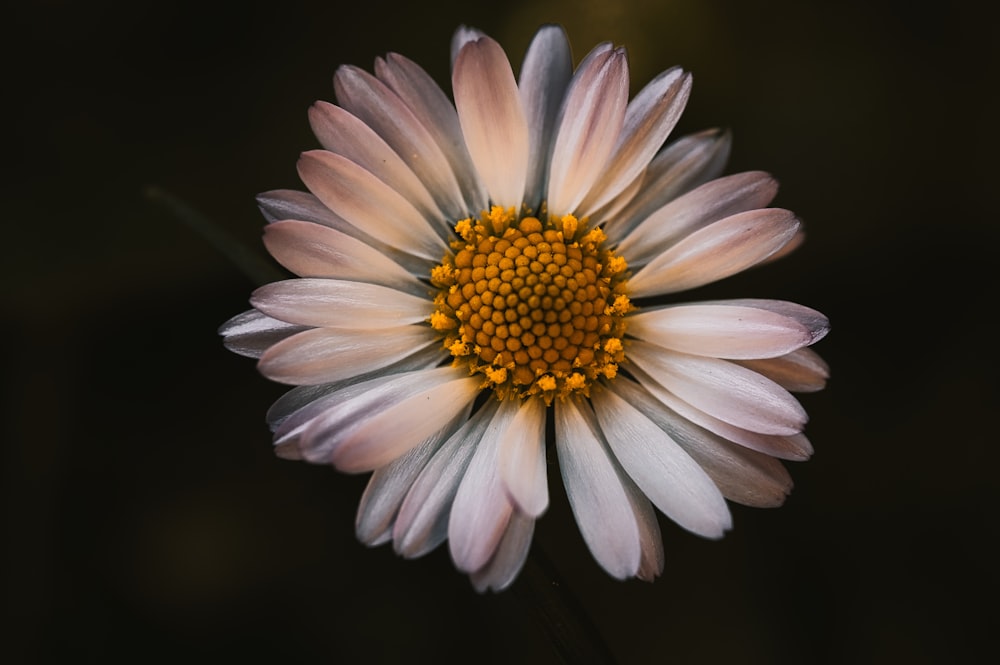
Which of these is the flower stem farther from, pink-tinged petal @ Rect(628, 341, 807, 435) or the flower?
pink-tinged petal @ Rect(628, 341, 807, 435)

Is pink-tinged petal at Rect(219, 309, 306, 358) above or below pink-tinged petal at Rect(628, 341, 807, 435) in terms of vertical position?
above

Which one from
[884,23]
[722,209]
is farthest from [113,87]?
[884,23]

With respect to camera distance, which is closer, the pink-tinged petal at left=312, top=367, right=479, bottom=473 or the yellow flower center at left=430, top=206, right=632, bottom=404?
the pink-tinged petal at left=312, top=367, right=479, bottom=473

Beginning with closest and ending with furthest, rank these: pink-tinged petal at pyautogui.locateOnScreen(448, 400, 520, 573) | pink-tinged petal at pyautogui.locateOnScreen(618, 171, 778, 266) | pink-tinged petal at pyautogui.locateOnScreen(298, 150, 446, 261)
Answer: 1. pink-tinged petal at pyautogui.locateOnScreen(448, 400, 520, 573)
2. pink-tinged petal at pyautogui.locateOnScreen(298, 150, 446, 261)
3. pink-tinged petal at pyautogui.locateOnScreen(618, 171, 778, 266)

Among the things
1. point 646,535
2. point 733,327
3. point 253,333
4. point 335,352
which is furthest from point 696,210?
point 253,333

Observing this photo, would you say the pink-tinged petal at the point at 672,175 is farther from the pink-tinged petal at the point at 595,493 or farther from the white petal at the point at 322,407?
the white petal at the point at 322,407

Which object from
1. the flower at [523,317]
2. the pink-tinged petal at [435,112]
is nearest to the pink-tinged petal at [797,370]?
the flower at [523,317]

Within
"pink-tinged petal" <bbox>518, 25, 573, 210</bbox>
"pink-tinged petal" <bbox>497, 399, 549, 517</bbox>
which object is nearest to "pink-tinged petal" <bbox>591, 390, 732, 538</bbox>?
"pink-tinged petal" <bbox>497, 399, 549, 517</bbox>
